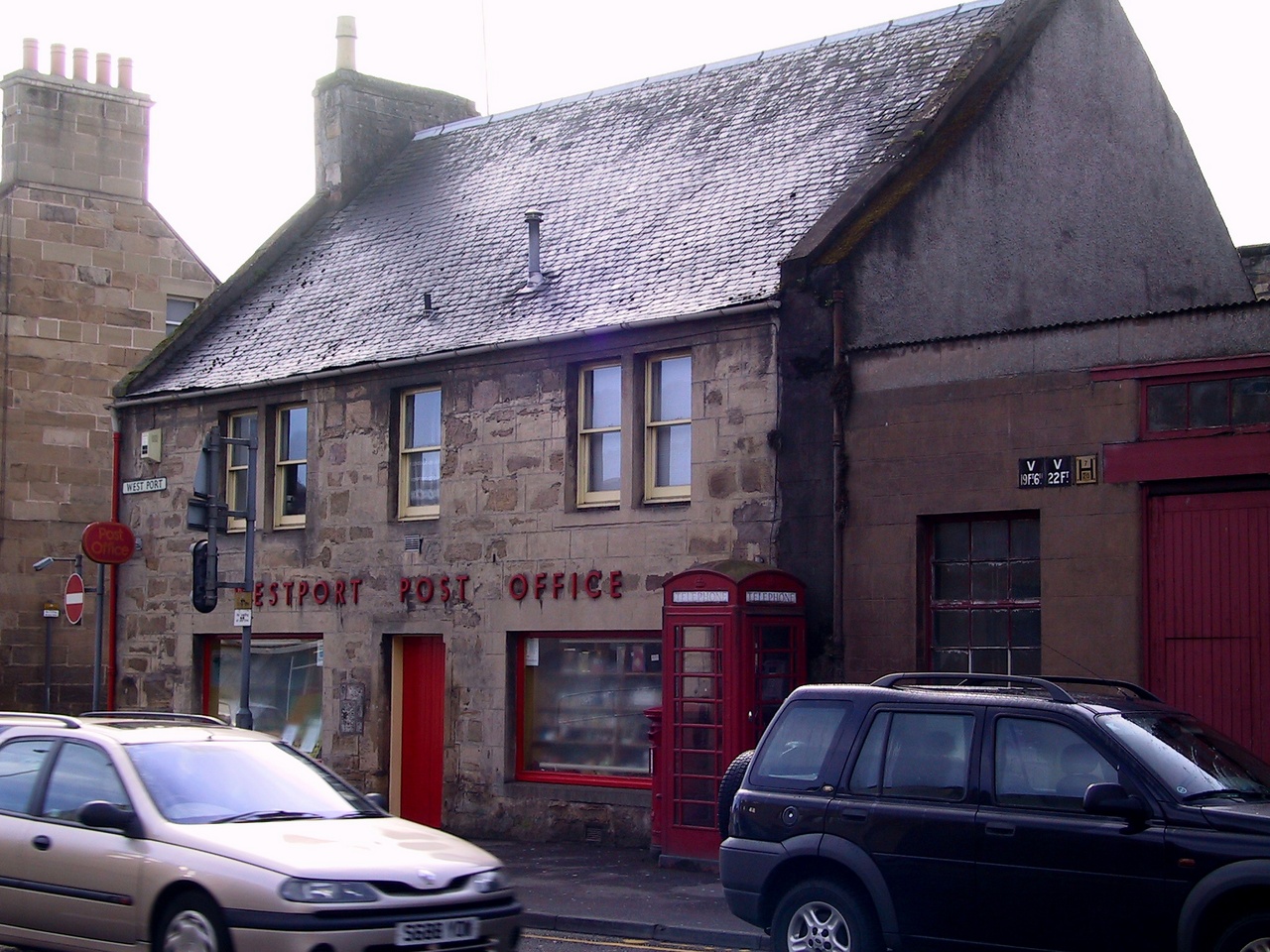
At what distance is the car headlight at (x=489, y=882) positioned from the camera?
9.15 metres

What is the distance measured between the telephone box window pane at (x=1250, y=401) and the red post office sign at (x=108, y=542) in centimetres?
1467

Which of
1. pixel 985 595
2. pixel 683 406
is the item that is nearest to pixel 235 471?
pixel 683 406

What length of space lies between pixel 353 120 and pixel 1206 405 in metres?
15.7

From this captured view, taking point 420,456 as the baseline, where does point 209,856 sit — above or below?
below

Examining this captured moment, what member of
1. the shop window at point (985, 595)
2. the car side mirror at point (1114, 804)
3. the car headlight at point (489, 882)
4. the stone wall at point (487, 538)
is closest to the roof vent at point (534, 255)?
the stone wall at point (487, 538)

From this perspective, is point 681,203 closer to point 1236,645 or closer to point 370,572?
point 370,572

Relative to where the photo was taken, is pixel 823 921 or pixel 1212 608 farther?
pixel 1212 608

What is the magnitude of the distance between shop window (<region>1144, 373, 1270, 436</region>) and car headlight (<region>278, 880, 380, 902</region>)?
28.1 ft

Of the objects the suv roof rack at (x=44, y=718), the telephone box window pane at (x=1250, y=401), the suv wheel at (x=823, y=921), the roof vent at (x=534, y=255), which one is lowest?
the suv wheel at (x=823, y=921)

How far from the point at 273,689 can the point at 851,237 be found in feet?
33.9

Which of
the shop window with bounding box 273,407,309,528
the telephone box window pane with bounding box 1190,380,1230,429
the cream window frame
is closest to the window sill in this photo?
the shop window with bounding box 273,407,309,528

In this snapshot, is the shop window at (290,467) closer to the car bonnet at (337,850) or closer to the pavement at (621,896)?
the pavement at (621,896)

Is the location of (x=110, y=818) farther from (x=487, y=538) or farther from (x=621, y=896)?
(x=487, y=538)

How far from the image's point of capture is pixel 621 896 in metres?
14.4
